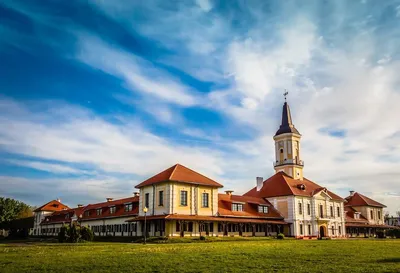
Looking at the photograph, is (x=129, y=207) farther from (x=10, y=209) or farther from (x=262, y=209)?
(x=10, y=209)

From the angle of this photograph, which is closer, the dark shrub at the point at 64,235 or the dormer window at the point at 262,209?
the dark shrub at the point at 64,235

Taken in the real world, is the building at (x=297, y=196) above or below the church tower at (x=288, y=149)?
below

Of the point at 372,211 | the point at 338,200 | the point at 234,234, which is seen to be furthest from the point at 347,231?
the point at 234,234

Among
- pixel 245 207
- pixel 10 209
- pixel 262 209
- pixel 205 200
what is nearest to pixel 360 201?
pixel 262 209

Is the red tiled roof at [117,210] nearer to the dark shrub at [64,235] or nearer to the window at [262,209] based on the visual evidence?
the dark shrub at [64,235]

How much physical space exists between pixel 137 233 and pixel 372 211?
47.9m

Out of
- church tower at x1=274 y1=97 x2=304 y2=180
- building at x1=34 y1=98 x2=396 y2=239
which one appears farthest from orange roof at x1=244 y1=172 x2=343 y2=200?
church tower at x1=274 y1=97 x2=304 y2=180

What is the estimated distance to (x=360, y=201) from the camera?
7144 centimetres

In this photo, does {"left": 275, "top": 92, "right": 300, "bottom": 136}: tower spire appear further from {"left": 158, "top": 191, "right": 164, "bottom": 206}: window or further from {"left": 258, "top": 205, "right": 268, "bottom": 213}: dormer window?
{"left": 158, "top": 191, "right": 164, "bottom": 206}: window

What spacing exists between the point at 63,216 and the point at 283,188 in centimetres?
3687

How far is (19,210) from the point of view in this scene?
270 ft

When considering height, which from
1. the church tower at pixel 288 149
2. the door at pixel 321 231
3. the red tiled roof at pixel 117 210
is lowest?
the door at pixel 321 231

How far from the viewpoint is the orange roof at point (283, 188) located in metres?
54.4

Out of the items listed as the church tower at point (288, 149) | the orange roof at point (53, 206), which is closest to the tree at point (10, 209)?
the orange roof at point (53, 206)
